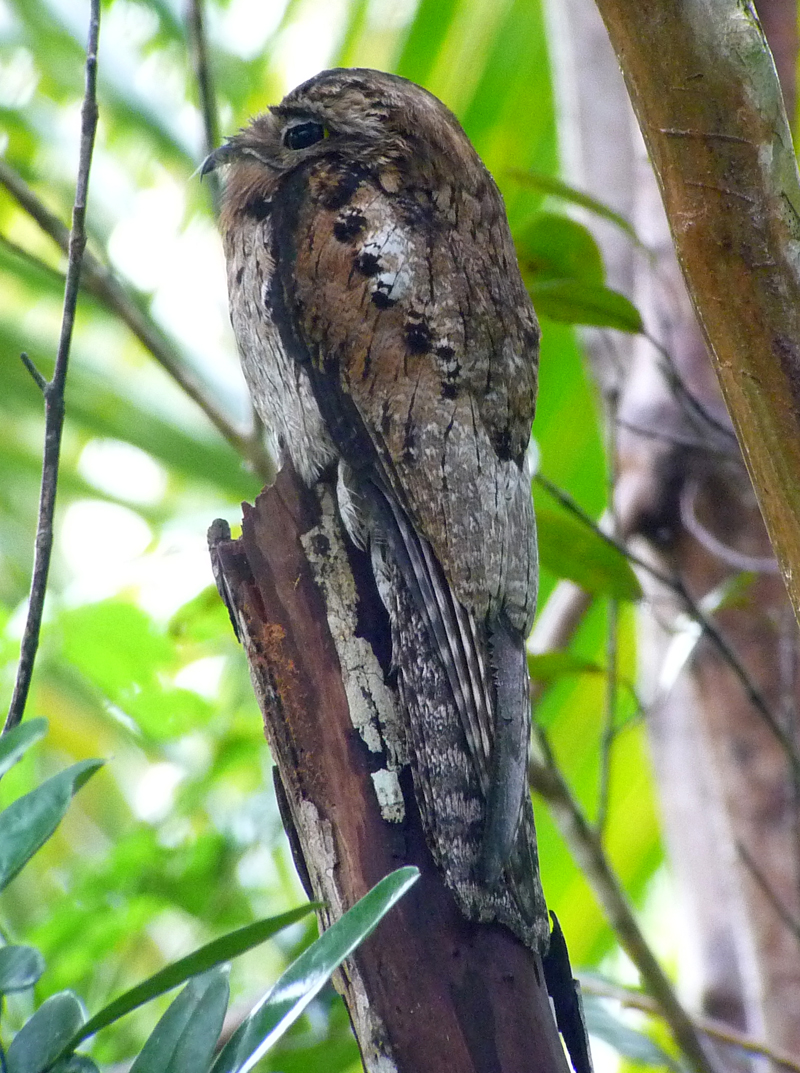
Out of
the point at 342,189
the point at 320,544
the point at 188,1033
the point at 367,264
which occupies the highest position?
the point at 342,189

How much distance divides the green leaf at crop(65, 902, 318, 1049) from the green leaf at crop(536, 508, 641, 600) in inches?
34.8

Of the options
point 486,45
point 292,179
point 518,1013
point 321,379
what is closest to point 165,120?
point 486,45

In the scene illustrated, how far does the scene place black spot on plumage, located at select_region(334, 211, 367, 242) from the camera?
1.12m

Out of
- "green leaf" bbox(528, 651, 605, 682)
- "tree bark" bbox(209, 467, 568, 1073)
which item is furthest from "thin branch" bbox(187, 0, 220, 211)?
"green leaf" bbox(528, 651, 605, 682)

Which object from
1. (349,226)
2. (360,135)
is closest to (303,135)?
(360,135)

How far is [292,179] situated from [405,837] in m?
0.72

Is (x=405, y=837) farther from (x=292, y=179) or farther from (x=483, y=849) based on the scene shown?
(x=292, y=179)

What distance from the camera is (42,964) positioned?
30.4 inches

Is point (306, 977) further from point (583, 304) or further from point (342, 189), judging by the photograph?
point (583, 304)

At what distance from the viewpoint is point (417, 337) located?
108cm

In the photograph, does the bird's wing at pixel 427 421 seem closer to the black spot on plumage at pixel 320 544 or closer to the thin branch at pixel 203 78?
the black spot on plumage at pixel 320 544

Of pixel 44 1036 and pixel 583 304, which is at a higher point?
pixel 583 304

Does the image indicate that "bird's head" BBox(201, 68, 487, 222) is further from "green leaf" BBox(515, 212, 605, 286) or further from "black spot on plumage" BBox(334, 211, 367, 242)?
"green leaf" BBox(515, 212, 605, 286)

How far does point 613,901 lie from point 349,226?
1021mm
